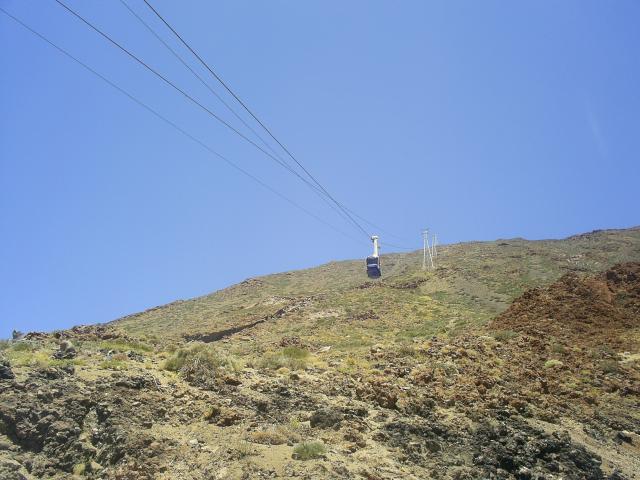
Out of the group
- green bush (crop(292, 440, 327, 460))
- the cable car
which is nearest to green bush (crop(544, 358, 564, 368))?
green bush (crop(292, 440, 327, 460))

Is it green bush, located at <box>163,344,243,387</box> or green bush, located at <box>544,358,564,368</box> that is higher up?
green bush, located at <box>163,344,243,387</box>

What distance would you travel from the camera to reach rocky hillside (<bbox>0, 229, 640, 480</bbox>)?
977cm

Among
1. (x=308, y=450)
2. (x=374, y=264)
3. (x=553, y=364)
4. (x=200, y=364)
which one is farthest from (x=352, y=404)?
(x=374, y=264)

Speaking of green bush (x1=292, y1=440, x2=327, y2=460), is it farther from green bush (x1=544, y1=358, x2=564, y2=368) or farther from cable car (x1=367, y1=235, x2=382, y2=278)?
cable car (x1=367, y1=235, x2=382, y2=278)

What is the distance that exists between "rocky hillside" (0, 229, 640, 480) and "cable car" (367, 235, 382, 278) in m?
5.20

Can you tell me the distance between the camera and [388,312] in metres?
35.3

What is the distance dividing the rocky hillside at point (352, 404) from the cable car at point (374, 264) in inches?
205

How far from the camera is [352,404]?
512 inches

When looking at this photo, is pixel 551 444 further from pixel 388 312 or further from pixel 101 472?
pixel 388 312

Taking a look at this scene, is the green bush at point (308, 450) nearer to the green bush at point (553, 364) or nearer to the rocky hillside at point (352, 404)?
the rocky hillside at point (352, 404)

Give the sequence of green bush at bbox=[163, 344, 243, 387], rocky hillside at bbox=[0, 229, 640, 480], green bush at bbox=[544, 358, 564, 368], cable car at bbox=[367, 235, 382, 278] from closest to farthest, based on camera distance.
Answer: rocky hillside at bbox=[0, 229, 640, 480], green bush at bbox=[163, 344, 243, 387], green bush at bbox=[544, 358, 564, 368], cable car at bbox=[367, 235, 382, 278]

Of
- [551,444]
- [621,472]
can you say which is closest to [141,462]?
[551,444]

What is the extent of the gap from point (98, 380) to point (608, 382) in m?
14.3

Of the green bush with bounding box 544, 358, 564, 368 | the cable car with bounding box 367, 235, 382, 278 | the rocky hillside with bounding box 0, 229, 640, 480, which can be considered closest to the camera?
the rocky hillside with bounding box 0, 229, 640, 480
